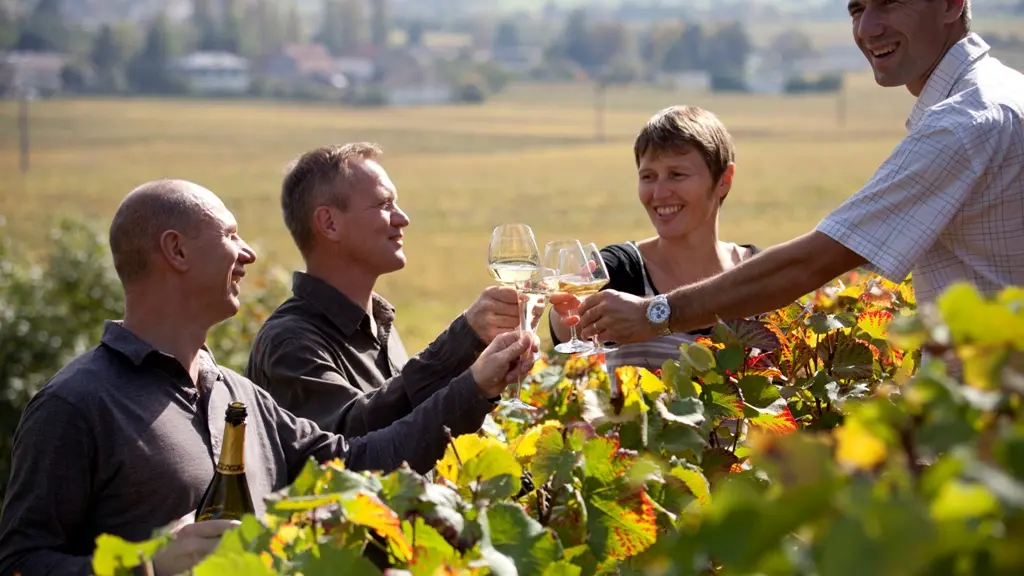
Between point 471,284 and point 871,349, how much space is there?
25.9 metres

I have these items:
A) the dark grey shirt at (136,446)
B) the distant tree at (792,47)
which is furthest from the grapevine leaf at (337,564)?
the distant tree at (792,47)

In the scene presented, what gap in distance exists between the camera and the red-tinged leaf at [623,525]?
138 cm

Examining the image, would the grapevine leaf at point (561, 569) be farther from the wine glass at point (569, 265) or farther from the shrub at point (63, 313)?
the shrub at point (63, 313)

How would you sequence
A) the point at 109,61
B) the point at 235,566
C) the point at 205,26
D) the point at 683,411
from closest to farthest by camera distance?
the point at 235,566, the point at 683,411, the point at 109,61, the point at 205,26

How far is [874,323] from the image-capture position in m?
2.11

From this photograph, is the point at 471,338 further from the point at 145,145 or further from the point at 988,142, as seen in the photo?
the point at 145,145

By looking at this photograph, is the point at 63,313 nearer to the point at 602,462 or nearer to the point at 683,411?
the point at 683,411

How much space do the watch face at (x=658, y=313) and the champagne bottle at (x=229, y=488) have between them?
3.17ft

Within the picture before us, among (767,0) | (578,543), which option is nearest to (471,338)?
(578,543)

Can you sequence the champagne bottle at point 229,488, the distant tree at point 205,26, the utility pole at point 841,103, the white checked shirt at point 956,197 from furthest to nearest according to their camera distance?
the distant tree at point 205,26
the utility pole at point 841,103
the white checked shirt at point 956,197
the champagne bottle at point 229,488

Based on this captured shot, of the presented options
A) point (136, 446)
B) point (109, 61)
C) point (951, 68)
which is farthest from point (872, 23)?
point (109, 61)

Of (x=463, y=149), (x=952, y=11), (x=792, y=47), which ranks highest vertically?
(x=952, y=11)

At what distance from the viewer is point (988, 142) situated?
227 centimetres

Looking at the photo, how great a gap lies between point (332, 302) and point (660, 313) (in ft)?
3.28
